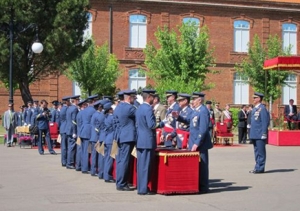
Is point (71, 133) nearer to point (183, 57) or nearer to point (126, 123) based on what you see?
point (126, 123)

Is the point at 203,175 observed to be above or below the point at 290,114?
below

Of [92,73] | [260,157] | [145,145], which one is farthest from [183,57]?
[145,145]

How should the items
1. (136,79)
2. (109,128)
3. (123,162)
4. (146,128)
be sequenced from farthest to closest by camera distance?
(136,79)
(109,128)
(123,162)
(146,128)

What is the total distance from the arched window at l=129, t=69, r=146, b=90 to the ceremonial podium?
1289 inches

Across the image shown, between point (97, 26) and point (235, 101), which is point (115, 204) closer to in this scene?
point (97, 26)

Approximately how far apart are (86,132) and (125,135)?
359 cm

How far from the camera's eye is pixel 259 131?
16062mm

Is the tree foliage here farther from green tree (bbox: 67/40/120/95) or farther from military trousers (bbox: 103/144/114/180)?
military trousers (bbox: 103/144/114/180)

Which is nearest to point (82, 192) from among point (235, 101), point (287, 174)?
point (287, 174)

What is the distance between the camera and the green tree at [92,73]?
1511 inches

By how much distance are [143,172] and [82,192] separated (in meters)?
1.38

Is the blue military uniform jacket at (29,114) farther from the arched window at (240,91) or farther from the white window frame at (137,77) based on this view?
the arched window at (240,91)

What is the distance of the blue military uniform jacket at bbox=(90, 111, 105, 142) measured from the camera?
14992 mm

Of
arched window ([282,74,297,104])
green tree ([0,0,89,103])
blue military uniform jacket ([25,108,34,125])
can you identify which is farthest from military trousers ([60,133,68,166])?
arched window ([282,74,297,104])
